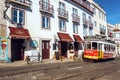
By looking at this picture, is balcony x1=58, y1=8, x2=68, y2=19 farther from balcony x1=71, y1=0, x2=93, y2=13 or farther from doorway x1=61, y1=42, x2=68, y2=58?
balcony x1=71, y1=0, x2=93, y2=13

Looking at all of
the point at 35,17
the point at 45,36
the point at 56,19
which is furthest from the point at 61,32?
the point at 35,17

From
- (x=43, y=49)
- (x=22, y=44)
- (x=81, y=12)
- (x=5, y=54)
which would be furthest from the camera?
(x=81, y=12)

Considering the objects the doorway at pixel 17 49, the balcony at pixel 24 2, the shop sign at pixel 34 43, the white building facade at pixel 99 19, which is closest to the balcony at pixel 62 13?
the shop sign at pixel 34 43

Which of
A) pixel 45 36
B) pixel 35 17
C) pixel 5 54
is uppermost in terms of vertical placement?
pixel 35 17

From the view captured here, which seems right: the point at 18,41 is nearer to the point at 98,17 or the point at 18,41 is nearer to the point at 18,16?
the point at 18,16

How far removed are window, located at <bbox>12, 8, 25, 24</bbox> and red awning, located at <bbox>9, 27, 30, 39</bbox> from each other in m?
0.92

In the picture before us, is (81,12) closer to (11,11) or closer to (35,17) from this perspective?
(35,17)

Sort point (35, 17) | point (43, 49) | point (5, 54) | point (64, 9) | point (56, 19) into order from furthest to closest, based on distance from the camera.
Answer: point (64, 9), point (56, 19), point (43, 49), point (35, 17), point (5, 54)

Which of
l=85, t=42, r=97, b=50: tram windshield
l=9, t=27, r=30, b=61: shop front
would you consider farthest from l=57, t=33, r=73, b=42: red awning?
l=9, t=27, r=30, b=61: shop front

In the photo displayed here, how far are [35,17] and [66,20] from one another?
355 inches

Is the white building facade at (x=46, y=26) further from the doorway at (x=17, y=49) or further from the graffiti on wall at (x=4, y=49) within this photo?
the graffiti on wall at (x=4, y=49)

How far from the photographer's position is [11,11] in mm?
25453

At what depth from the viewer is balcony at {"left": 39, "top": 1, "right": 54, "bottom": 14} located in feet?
100

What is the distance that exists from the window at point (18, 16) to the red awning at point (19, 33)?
3.02 feet
